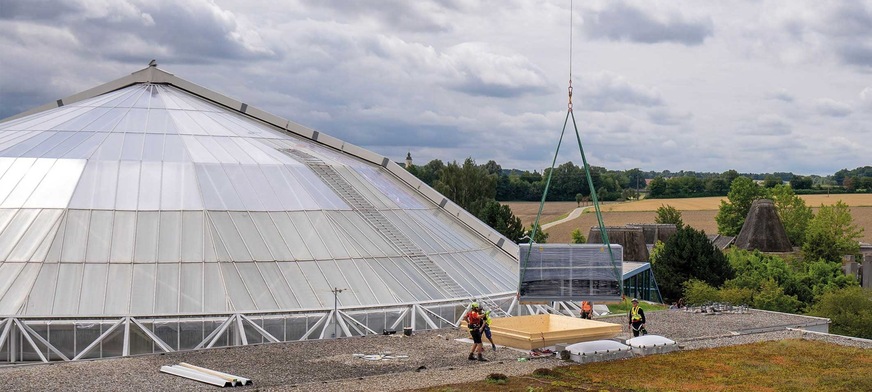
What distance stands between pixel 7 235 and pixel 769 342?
35.4 meters

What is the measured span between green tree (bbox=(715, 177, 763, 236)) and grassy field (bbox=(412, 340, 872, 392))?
11281cm

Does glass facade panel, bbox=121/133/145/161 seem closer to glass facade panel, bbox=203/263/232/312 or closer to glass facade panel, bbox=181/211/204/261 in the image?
glass facade panel, bbox=181/211/204/261

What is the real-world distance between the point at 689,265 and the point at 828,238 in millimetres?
37278

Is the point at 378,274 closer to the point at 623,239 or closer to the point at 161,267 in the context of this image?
the point at 161,267

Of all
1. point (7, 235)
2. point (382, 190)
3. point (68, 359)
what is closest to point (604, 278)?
point (382, 190)

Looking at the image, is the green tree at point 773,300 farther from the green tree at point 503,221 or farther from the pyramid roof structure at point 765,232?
the pyramid roof structure at point 765,232

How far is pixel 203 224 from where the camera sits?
47500mm

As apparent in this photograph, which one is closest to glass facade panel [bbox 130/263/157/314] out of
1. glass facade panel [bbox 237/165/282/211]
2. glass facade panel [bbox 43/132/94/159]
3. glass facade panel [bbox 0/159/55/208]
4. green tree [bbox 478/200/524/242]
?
glass facade panel [bbox 237/165/282/211]

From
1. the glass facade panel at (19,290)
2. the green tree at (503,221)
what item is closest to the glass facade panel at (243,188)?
the glass facade panel at (19,290)

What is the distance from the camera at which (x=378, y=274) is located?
158 ft

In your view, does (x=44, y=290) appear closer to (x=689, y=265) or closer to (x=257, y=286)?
(x=257, y=286)

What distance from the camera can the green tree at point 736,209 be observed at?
5999 inches

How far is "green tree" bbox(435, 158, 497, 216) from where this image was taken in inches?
5832

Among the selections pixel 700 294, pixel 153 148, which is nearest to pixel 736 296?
pixel 700 294
